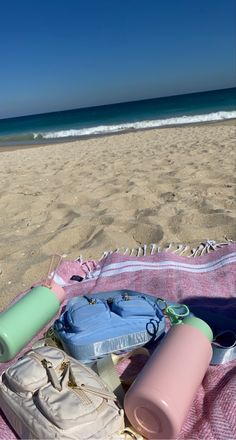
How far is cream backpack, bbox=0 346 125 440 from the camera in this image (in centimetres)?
110

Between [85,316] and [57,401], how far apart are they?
0.43 meters

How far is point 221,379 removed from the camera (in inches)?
57.3

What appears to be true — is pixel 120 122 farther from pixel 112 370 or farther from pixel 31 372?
pixel 31 372

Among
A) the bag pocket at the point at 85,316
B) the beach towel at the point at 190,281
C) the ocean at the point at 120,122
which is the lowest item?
the beach towel at the point at 190,281

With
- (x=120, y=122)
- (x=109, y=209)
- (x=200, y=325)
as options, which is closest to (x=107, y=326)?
(x=200, y=325)

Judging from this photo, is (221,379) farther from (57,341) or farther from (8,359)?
(8,359)

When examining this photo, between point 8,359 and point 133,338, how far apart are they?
48 cm

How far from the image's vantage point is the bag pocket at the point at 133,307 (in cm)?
159

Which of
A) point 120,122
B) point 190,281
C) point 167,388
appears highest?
point 120,122

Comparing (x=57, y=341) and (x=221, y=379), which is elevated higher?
(x=57, y=341)

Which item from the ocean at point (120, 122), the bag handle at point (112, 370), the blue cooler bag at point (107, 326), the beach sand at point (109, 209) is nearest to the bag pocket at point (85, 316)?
the blue cooler bag at point (107, 326)

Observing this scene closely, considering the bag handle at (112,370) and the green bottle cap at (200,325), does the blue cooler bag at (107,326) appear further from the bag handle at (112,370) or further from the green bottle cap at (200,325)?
the green bottle cap at (200,325)

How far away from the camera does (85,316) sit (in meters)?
1.54

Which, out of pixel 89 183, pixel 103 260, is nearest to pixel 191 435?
pixel 103 260
